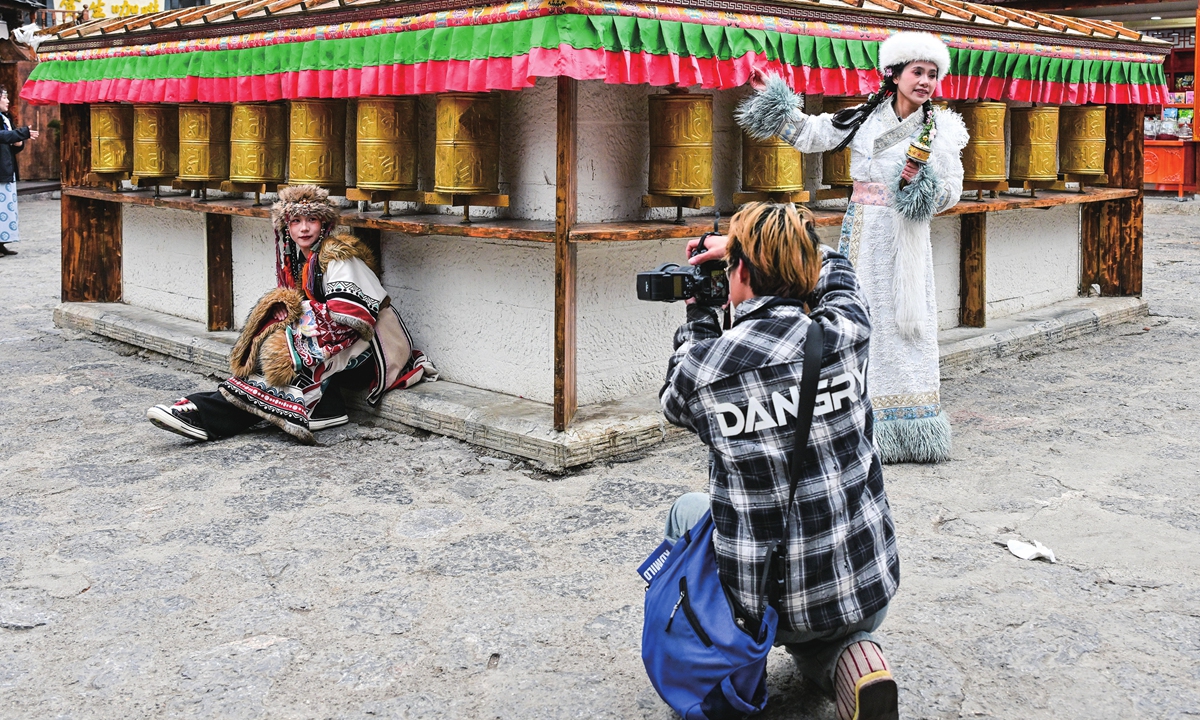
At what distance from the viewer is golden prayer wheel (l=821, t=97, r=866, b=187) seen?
594cm

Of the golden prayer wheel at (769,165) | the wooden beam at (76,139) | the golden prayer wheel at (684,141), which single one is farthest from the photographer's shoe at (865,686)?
the wooden beam at (76,139)

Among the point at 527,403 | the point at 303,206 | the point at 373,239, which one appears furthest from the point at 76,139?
the point at 527,403

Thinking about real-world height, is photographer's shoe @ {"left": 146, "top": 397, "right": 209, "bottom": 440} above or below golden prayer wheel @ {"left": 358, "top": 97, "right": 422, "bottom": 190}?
below

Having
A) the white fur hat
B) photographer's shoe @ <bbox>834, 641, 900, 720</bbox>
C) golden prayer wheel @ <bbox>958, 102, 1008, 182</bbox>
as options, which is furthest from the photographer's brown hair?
golden prayer wheel @ <bbox>958, 102, 1008, 182</bbox>

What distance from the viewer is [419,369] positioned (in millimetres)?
5656

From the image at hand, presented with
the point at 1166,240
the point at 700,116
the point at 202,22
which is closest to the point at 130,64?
the point at 202,22

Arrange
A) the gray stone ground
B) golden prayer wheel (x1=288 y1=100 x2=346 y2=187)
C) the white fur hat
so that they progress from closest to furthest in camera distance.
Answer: the gray stone ground, the white fur hat, golden prayer wheel (x1=288 y1=100 x2=346 y2=187)

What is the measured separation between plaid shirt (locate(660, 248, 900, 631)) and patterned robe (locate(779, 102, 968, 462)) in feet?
7.22

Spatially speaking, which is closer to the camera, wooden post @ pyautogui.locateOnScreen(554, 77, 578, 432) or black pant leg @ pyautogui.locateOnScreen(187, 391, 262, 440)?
wooden post @ pyautogui.locateOnScreen(554, 77, 578, 432)

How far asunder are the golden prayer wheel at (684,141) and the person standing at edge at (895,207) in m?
0.20

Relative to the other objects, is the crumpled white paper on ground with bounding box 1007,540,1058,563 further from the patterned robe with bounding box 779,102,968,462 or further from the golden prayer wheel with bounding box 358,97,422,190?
the golden prayer wheel with bounding box 358,97,422,190

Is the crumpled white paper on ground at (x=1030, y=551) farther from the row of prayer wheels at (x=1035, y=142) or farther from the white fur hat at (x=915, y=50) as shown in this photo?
the row of prayer wheels at (x=1035, y=142)

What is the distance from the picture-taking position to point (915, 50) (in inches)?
177

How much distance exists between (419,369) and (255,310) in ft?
2.53
